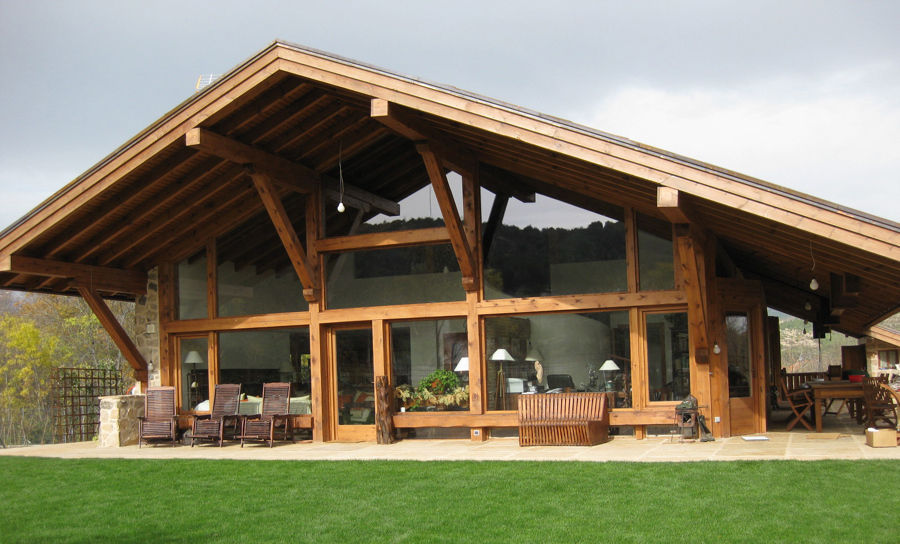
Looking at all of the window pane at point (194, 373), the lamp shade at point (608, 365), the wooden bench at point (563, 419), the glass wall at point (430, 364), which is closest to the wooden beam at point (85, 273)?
the window pane at point (194, 373)

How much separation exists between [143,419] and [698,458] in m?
7.85

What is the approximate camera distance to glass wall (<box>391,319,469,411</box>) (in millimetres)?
11750

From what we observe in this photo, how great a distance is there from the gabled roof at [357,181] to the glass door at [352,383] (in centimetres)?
168

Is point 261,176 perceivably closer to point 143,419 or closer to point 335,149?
point 335,149

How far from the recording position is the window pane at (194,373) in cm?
1337

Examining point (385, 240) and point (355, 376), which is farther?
point (355, 376)

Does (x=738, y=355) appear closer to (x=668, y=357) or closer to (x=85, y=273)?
(x=668, y=357)

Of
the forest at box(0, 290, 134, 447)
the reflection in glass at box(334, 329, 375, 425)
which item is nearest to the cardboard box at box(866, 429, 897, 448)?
the reflection in glass at box(334, 329, 375, 425)

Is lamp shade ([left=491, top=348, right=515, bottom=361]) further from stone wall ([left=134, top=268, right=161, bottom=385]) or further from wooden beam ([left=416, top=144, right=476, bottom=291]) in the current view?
stone wall ([left=134, top=268, right=161, bottom=385])

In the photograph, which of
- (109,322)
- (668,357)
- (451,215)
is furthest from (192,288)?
(668,357)

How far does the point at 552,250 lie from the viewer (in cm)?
1142

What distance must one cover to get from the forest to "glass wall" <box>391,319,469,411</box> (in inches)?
656

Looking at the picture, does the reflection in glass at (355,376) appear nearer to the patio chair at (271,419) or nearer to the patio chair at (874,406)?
the patio chair at (271,419)

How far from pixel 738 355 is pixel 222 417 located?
712 centimetres
